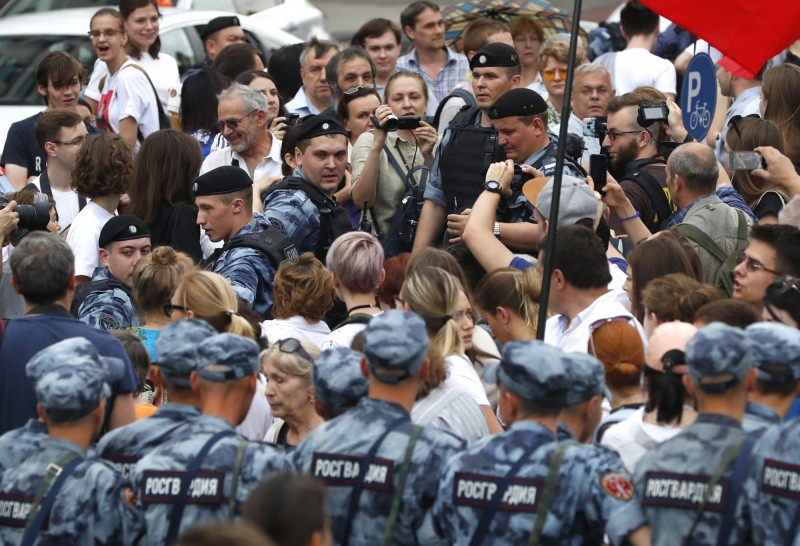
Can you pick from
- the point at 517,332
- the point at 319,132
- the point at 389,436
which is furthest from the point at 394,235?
the point at 389,436

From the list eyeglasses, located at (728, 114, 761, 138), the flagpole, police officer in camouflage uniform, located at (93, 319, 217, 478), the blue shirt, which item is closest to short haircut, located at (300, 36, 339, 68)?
eyeglasses, located at (728, 114, 761, 138)

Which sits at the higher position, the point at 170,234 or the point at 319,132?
the point at 319,132

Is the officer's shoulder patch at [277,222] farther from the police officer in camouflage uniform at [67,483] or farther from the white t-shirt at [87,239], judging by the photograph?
the police officer in camouflage uniform at [67,483]

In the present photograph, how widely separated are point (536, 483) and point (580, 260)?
2.10 meters

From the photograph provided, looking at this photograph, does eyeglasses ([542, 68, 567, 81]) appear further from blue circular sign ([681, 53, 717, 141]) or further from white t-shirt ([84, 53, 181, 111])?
white t-shirt ([84, 53, 181, 111])

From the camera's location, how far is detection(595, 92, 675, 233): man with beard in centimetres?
880

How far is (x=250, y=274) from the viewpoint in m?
8.01

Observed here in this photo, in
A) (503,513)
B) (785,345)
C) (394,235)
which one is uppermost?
(785,345)

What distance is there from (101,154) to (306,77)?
300cm

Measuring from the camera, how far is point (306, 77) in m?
11.4

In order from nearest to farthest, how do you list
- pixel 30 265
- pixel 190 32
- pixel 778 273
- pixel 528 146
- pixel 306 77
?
pixel 30 265
pixel 778 273
pixel 528 146
pixel 306 77
pixel 190 32

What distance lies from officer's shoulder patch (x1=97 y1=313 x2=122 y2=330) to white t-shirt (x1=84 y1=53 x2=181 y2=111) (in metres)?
4.71

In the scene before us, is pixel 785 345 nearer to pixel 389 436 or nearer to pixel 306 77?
pixel 389 436

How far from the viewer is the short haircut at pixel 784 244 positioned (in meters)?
6.53
